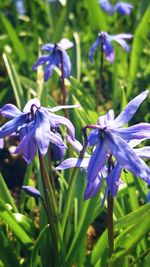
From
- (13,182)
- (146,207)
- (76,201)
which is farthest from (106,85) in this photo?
(146,207)

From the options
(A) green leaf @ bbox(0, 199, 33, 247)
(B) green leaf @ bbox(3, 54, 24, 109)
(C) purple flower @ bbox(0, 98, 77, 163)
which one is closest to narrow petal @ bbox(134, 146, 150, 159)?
(C) purple flower @ bbox(0, 98, 77, 163)

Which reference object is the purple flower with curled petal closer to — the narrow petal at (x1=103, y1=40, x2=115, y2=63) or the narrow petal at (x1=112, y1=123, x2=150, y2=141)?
the narrow petal at (x1=112, y1=123, x2=150, y2=141)

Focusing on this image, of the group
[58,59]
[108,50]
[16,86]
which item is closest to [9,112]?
[58,59]

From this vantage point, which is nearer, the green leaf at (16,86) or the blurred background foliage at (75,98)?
the blurred background foliage at (75,98)

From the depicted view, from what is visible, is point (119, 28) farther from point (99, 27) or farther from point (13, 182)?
point (13, 182)

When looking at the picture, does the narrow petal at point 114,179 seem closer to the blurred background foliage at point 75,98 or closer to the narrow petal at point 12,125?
the blurred background foliage at point 75,98

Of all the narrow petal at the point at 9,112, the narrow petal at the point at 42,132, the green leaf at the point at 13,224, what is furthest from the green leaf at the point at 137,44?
the narrow petal at the point at 42,132
